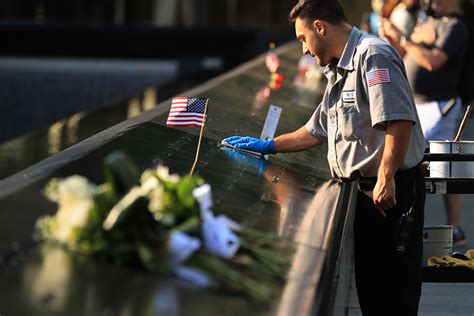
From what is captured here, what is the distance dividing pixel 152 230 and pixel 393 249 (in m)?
2.27

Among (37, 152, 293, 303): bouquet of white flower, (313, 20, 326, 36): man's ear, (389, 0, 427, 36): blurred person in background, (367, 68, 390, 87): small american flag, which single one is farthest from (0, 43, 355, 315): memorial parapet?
(389, 0, 427, 36): blurred person in background

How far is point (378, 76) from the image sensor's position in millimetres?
4699

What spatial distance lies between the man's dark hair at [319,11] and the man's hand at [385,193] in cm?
69

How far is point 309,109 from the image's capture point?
945 cm

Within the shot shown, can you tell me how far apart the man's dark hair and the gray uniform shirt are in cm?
12

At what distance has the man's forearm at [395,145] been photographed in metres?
4.65

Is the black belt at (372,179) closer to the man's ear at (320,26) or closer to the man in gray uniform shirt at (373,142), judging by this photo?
the man in gray uniform shirt at (373,142)

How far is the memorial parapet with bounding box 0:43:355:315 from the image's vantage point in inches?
110

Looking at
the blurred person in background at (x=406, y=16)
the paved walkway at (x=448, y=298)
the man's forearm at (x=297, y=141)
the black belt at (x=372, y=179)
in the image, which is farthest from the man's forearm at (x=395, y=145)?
the blurred person in background at (x=406, y=16)

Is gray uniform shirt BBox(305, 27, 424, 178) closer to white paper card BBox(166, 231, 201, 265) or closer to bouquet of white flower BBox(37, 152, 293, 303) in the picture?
bouquet of white flower BBox(37, 152, 293, 303)

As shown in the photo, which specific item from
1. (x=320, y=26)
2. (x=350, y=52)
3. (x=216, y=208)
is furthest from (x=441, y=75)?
(x=216, y=208)

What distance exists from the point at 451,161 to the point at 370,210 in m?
0.72

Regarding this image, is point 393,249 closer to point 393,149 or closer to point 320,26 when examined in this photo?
point 393,149

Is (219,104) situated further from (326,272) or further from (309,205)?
(326,272)
